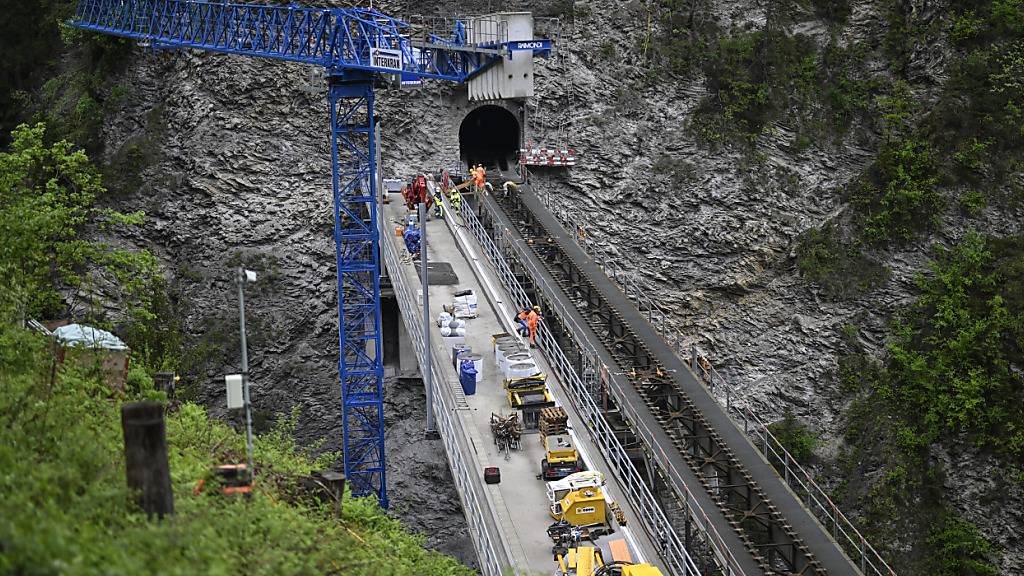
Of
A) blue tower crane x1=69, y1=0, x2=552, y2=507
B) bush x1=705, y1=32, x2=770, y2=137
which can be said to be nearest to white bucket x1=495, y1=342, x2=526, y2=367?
blue tower crane x1=69, y1=0, x2=552, y2=507

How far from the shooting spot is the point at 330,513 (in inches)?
843

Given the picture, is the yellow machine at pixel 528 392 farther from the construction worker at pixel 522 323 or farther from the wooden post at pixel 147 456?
the wooden post at pixel 147 456

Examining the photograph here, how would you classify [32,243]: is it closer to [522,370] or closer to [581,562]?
[522,370]

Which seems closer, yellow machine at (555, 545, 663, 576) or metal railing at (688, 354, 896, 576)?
yellow machine at (555, 545, 663, 576)

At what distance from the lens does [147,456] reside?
1554 cm

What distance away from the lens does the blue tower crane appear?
39812 mm

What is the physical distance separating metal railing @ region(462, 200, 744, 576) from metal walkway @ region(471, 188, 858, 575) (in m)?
0.08

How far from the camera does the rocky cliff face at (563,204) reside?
147 ft

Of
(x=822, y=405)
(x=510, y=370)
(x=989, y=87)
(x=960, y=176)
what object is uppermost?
(x=989, y=87)

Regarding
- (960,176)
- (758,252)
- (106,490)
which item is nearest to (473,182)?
(758,252)

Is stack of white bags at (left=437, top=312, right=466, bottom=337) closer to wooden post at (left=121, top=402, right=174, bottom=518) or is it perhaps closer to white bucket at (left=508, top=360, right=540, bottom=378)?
white bucket at (left=508, top=360, right=540, bottom=378)

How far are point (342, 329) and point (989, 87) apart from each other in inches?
1067

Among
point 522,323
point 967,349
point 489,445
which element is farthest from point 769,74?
point 489,445

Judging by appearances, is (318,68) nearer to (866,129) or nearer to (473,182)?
(473,182)
